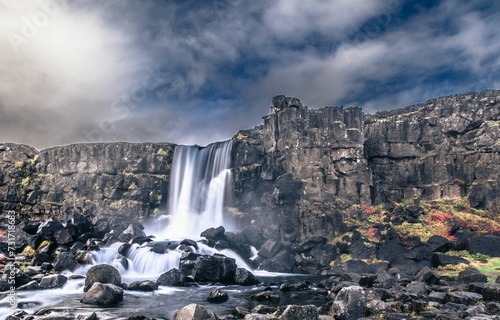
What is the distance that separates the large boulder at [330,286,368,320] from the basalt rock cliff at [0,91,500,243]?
2772 cm

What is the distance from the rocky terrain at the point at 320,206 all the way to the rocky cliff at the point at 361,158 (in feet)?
0.57

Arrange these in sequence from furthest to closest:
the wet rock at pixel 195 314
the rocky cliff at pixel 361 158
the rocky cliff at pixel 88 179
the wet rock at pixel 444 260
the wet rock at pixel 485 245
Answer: the rocky cliff at pixel 88 179 → the rocky cliff at pixel 361 158 → the wet rock at pixel 485 245 → the wet rock at pixel 444 260 → the wet rock at pixel 195 314

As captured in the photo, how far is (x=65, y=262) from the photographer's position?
34.2 meters

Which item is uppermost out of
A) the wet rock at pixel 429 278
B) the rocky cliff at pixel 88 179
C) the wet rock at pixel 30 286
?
the rocky cliff at pixel 88 179

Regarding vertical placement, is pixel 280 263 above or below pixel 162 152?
below

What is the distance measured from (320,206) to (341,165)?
9561 mm

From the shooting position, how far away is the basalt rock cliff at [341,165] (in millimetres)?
50781

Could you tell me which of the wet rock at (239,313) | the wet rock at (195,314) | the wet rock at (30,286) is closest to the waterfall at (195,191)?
the wet rock at (30,286)

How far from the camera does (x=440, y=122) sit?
59.4m

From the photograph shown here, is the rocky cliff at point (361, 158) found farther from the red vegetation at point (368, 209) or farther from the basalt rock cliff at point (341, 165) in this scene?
the red vegetation at point (368, 209)

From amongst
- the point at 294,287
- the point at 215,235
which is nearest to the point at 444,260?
the point at 294,287

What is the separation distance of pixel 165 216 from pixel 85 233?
67.4ft

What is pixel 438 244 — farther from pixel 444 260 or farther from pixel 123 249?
pixel 123 249

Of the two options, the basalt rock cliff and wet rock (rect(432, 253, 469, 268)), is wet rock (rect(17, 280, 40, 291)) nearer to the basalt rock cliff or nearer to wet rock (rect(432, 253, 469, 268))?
the basalt rock cliff
